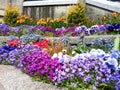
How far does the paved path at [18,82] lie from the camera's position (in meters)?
5.18

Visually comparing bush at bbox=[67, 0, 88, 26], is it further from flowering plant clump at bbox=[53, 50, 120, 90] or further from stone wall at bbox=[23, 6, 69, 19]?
flowering plant clump at bbox=[53, 50, 120, 90]

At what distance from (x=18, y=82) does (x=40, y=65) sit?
448 mm

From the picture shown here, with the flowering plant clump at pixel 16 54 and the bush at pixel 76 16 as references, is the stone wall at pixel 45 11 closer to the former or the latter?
the bush at pixel 76 16

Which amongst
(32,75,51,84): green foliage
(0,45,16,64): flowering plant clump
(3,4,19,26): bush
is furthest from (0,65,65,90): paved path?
(3,4,19,26): bush

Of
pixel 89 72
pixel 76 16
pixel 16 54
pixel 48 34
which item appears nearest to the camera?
pixel 89 72

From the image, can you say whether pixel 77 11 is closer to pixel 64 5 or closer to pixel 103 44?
pixel 64 5

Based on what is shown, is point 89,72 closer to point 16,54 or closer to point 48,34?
point 16,54

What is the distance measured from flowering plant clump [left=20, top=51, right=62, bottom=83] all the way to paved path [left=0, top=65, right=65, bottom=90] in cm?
13

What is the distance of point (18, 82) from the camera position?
547 cm

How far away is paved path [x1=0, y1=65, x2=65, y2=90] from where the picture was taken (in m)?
5.18

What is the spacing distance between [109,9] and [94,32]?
12.8 feet

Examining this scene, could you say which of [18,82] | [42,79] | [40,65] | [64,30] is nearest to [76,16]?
[64,30]

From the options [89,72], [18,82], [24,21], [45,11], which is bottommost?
[18,82]

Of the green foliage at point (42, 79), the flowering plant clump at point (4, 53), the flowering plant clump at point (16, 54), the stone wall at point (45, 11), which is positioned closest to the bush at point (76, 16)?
the stone wall at point (45, 11)
